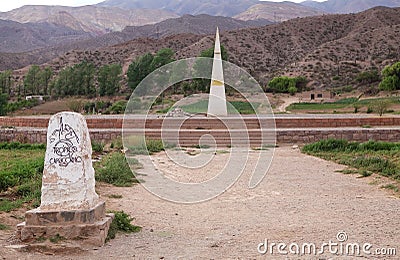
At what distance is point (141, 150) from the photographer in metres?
15.9

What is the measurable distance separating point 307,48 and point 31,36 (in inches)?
3109

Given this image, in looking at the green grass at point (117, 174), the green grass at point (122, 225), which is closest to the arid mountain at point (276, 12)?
the green grass at point (117, 174)

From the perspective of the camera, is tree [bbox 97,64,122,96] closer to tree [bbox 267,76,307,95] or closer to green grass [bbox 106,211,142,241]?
tree [bbox 267,76,307,95]

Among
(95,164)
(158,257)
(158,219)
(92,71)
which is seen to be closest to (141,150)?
(95,164)

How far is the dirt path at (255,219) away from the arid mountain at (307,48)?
136ft

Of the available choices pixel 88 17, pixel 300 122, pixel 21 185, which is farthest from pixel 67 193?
pixel 88 17

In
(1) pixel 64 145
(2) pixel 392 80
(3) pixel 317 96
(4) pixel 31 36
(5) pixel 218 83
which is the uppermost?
(4) pixel 31 36

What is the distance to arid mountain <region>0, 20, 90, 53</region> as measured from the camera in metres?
114

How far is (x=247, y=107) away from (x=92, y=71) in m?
21.9

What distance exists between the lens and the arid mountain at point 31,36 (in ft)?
374

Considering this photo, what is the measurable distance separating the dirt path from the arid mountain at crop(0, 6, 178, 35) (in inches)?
5921

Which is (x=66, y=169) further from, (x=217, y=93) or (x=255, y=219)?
(x=217, y=93)

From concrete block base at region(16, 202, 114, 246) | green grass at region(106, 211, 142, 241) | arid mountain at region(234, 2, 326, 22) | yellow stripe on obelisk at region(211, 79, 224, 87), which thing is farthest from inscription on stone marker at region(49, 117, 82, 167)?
arid mountain at region(234, 2, 326, 22)

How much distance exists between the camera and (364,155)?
14.3 m
